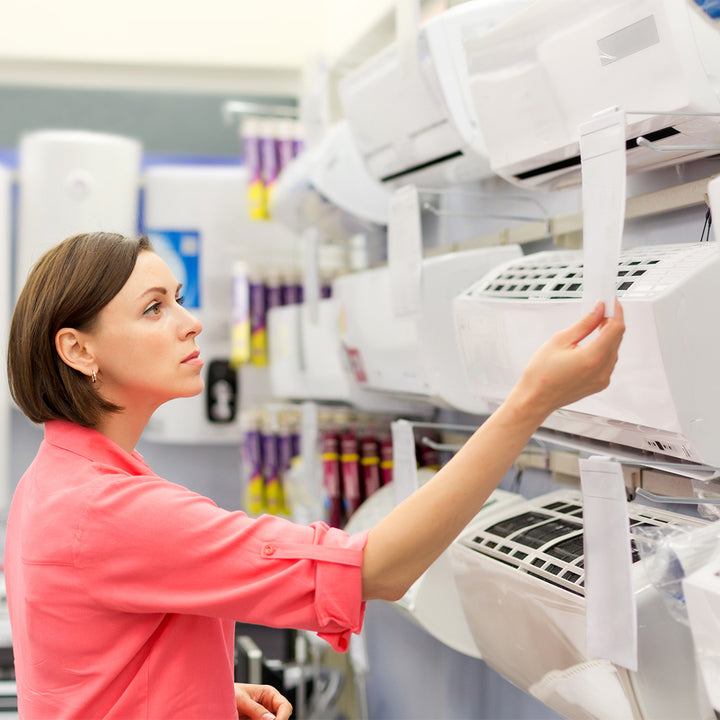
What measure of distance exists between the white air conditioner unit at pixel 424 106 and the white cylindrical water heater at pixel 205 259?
1.68 metres

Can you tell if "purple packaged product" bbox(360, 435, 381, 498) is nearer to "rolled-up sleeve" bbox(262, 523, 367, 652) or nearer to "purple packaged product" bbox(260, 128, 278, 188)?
"purple packaged product" bbox(260, 128, 278, 188)

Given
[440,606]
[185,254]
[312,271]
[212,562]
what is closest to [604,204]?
[212,562]

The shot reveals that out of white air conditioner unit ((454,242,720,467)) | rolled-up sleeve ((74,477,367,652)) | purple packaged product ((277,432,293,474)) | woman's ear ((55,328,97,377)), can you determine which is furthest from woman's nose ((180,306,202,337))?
purple packaged product ((277,432,293,474))

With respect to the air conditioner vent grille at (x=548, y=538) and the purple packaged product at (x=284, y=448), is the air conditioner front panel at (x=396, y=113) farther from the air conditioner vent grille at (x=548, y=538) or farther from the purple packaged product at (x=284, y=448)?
the purple packaged product at (x=284, y=448)

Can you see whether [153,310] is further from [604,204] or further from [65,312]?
[604,204]

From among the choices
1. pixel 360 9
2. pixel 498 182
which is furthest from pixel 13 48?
pixel 498 182

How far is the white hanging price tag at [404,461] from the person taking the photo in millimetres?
A: 1580

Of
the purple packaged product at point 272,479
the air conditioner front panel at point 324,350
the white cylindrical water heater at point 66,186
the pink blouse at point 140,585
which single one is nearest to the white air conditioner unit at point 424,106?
the air conditioner front panel at point 324,350

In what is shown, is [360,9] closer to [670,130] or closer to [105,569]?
[670,130]

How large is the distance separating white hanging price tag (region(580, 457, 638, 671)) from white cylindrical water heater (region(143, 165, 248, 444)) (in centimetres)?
256

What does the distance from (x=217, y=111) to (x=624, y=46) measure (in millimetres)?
2906

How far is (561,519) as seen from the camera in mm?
1278

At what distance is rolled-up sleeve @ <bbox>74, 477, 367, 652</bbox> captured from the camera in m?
0.93

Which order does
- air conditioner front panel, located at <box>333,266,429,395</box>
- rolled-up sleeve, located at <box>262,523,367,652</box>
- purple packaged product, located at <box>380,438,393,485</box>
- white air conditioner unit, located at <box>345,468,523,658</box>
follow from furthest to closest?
purple packaged product, located at <box>380,438,393,485</box>, air conditioner front panel, located at <box>333,266,429,395</box>, white air conditioner unit, located at <box>345,468,523,658</box>, rolled-up sleeve, located at <box>262,523,367,652</box>
